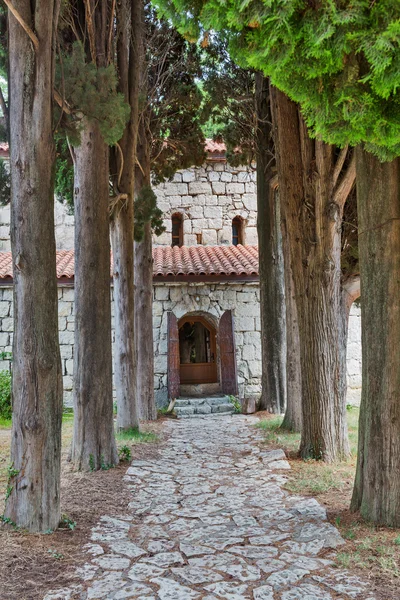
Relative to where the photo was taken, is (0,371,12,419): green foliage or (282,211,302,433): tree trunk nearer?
(282,211,302,433): tree trunk

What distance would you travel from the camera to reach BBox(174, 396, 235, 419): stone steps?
11148 mm

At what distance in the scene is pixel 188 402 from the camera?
1160 centimetres

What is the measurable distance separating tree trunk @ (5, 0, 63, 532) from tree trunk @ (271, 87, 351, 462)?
10.1ft

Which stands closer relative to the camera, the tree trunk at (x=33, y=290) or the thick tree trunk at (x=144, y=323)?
the tree trunk at (x=33, y=290)

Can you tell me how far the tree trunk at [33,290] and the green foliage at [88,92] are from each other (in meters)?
0.79

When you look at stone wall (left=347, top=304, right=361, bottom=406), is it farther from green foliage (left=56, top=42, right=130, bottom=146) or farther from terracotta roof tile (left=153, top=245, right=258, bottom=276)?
green foliage (left=56, top=42, right=130, bottom=146)

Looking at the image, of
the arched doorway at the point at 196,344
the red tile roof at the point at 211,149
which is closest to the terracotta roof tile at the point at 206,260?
the arched doorway at the point at 196,344

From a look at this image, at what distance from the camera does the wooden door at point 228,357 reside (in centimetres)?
1221

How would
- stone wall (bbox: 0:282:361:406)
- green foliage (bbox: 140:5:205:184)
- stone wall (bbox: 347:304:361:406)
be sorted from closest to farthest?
green foliage (bbox: 140:5:205:184) → stone wall (bbox: 0:282:361:406) → stone wall (bbox: 347:304:361:406)

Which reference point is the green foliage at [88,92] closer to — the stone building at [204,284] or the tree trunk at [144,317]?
the tree trunk at [144,317]

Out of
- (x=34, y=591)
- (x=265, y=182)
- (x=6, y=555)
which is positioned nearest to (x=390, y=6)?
→ (x=34, y=591)

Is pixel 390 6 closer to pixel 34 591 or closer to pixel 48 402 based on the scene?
pixel 48 402

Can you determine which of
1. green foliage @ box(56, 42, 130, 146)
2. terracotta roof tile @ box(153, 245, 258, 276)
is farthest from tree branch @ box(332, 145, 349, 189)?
terracotta roof tile @ box(153, 245, 258, 276)

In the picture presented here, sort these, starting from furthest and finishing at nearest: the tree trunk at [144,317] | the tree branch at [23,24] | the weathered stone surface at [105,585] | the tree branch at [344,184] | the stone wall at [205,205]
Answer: the stone wall at [205,205], the tree trunk at [144,317], the tree branch at [344,184], the tree branch at [23,24], the weathered stone surface at [105,585]
